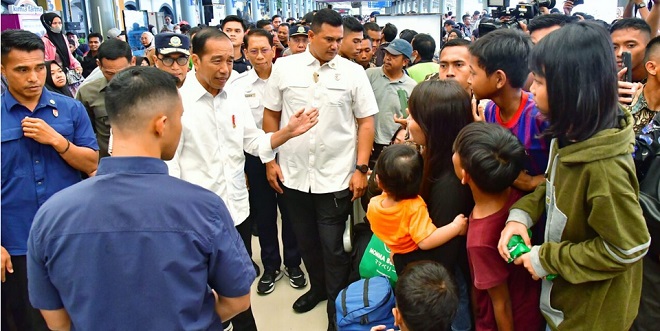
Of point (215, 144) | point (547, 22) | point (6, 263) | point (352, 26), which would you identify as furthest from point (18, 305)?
point (547, 22)

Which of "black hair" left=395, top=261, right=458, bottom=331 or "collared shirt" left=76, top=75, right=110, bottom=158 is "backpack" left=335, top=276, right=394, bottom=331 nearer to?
"black hair" left=395, top=261, right=458, bottom=331

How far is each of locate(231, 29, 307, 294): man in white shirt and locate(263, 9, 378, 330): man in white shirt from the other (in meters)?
0.38

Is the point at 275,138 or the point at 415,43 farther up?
the point at 415,43

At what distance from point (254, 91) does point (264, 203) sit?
768 mm

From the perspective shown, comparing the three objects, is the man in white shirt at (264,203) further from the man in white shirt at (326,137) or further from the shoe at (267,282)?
the man in white shirt at (326,137)

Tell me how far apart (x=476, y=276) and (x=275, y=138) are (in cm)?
120

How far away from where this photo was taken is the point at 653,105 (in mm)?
1755

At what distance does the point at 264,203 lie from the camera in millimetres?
2973

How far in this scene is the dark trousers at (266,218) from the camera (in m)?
2.94

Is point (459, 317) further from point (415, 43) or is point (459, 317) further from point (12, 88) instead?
point (415, 43)

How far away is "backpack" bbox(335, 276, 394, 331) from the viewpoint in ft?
5.83

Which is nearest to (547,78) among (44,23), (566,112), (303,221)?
(566,112)

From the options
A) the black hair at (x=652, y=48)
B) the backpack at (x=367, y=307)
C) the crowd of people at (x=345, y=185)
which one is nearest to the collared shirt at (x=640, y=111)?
the crowd of people at (x=345, y=185)

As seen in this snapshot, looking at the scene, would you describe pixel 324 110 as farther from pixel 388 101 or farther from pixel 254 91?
pixel 388 101
